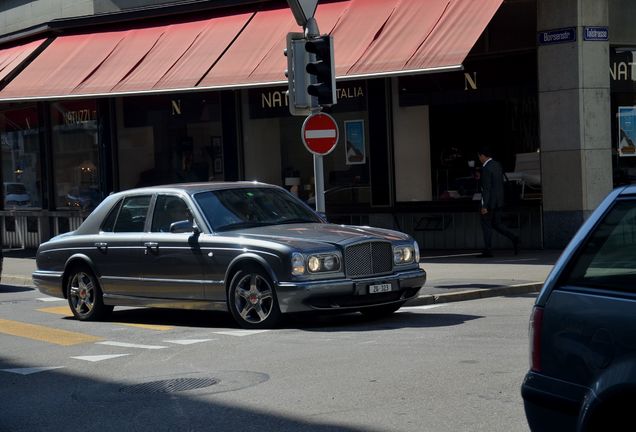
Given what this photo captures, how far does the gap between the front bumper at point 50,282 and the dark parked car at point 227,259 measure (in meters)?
0.02

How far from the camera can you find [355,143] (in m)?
22.9

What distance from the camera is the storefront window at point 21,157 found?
29.6 meters

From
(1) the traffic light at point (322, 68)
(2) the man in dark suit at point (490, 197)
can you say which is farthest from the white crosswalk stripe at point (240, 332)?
(2) the man in dark suit at point (490, 197)

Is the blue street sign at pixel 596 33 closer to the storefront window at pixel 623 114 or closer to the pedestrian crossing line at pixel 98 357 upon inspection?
the storefront window at pixel 623 114

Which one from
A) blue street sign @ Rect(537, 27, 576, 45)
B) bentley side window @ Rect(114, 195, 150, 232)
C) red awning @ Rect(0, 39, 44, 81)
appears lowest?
bentley side window @ Rect(114, 195, 150, 232)

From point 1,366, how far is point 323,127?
21.4ft

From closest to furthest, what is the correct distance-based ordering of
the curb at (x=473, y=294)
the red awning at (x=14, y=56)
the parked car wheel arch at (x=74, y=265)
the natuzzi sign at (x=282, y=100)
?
the parked car wheel arch at (x=74, y=265) → the curb at (x=473, y=294) → the natuzzi sign at (x=282, y=100) → the red awning at (x=14, y=56)

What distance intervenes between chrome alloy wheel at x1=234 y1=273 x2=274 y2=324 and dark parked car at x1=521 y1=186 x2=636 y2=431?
22.9 feet

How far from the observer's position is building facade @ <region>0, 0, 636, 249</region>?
784 inches

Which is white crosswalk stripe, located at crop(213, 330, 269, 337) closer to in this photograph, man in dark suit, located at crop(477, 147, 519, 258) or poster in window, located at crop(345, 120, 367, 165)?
man in dark suit, located at crop(477, 147, 519, 258)

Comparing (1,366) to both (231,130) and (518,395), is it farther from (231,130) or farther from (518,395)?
(231,130)

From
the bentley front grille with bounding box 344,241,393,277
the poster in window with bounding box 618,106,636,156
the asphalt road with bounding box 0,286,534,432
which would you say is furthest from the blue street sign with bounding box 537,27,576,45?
the bentley front grille with bounding box 344,241,393,277

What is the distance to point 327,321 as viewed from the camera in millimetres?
12586

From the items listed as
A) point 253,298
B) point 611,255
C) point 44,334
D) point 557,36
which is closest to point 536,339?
point 611,255
